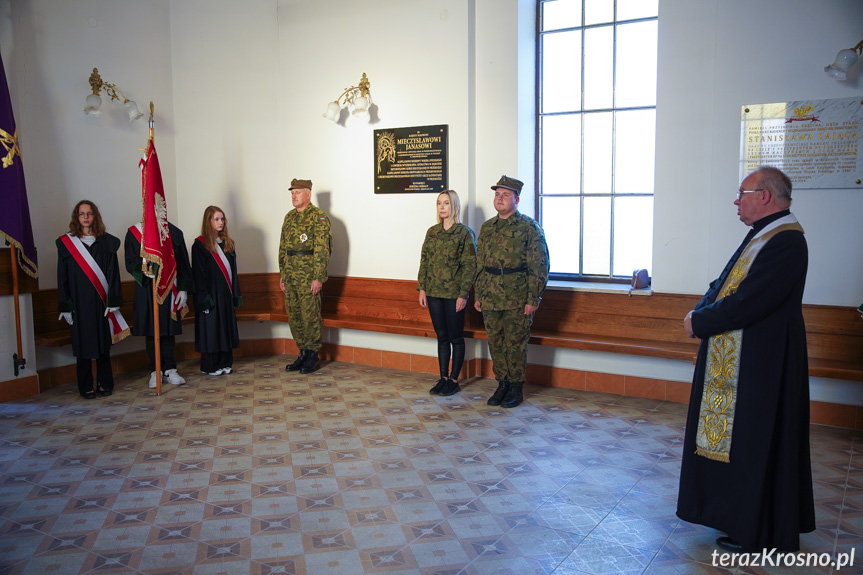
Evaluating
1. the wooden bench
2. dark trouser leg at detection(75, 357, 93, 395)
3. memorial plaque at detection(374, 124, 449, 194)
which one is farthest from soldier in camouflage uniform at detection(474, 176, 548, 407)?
dark trouser leg at detection(75, 357, 93, 395)

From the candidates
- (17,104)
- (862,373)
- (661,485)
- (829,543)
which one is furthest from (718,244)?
(17,104)

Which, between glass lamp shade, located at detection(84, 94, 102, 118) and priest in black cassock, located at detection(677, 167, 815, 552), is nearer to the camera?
priest in black cassock, located at detection(677, 167, 815, 552)

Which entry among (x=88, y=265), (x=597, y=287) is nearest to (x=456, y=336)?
(x=597, y=287)

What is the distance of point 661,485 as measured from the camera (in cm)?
371

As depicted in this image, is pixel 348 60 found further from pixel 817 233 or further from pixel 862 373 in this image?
pixel 862 373

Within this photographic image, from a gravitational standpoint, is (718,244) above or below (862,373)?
above

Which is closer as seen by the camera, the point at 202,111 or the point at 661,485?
the point at 661,485

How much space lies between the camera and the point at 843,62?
4.37m

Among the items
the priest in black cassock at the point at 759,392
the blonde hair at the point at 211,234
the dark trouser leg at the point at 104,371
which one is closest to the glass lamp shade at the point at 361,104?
the blonde hair at the point at 211,234

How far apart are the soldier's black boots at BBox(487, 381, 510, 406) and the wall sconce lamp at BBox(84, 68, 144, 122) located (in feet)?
13.5

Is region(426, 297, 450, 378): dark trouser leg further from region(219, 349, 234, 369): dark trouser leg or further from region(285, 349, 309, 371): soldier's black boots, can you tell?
region(219, 349, 234, 369): dark trouser leg

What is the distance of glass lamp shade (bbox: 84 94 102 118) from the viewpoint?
19.4 feet

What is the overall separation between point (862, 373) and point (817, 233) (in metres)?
1.02

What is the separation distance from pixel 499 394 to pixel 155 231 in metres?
3.15
